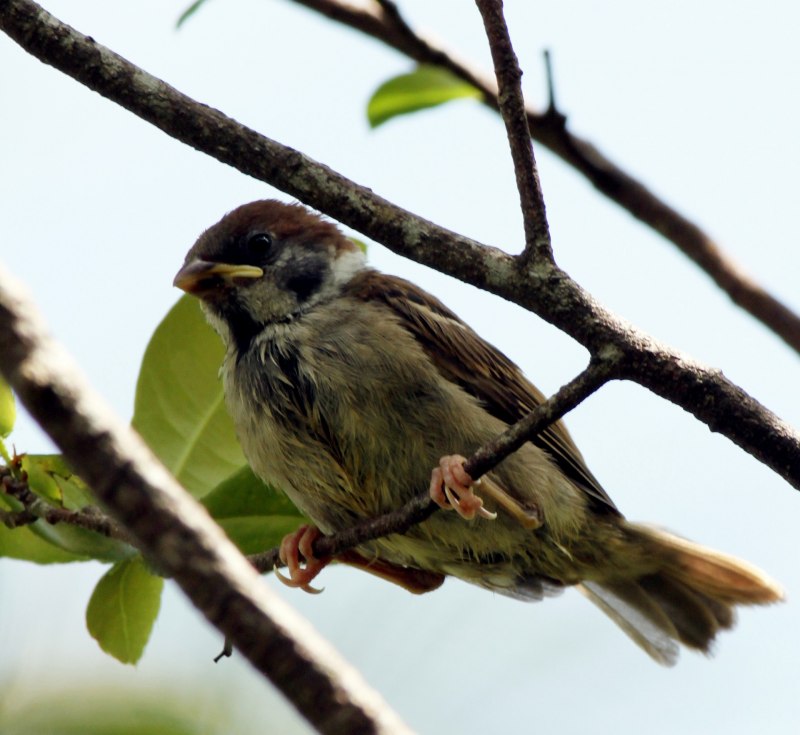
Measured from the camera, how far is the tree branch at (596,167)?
3625 millimetres

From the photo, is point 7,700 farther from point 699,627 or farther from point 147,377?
point 699,627

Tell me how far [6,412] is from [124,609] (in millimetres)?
715

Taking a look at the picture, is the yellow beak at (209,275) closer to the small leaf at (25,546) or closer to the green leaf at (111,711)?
the small leaf at (25,546)

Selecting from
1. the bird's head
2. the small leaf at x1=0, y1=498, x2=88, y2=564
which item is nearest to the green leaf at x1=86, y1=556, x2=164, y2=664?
the small leaf at x1=0, y1=498, x2=88, y2=564

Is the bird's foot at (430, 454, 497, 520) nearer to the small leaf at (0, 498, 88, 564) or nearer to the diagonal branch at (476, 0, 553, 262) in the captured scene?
the diagonal branch at (476, 0, 553, 262)

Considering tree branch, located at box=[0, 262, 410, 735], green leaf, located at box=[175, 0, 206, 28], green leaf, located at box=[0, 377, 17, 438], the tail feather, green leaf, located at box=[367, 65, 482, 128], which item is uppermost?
green leaf, located at box=[175, 0, 206, 28]

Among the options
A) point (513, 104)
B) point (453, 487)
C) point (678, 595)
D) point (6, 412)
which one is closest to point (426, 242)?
point (513, 104)

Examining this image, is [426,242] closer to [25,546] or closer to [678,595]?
[25,546]

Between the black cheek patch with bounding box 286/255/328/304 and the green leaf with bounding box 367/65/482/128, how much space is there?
56 centimetres

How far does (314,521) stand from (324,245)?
44.0 inches

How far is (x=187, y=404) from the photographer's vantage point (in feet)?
12.0

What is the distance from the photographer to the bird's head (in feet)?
12.9

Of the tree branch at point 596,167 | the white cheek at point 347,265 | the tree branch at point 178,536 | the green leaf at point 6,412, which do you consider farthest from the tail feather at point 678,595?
the tree branch at point 178,536

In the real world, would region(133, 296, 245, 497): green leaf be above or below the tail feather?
above
